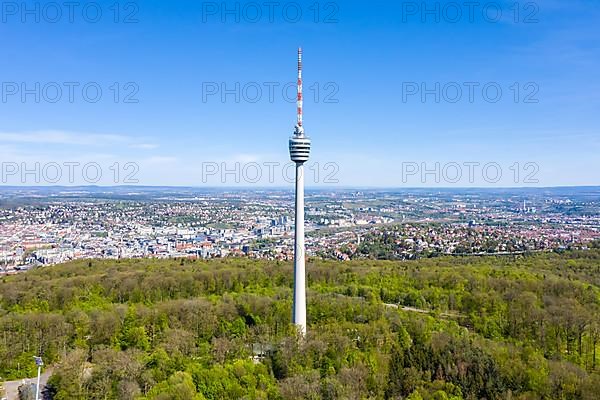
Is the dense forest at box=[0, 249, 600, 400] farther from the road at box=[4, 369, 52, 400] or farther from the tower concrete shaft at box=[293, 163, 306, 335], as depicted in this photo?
the tower concrete shaft at box=[293, 163, 306, 335]

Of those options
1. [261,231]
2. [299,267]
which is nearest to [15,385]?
[299,267]

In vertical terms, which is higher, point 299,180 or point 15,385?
point 299,180

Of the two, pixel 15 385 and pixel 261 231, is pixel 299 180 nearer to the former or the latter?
pixel 15 385

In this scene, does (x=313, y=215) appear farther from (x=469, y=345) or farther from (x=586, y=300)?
(x=469, y=345)

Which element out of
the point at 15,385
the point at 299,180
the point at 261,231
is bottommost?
the point at 261,231

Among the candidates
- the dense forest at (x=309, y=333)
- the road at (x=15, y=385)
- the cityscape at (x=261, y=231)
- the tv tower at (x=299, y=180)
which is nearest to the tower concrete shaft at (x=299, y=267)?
the tv tower at (x=299, y=180)

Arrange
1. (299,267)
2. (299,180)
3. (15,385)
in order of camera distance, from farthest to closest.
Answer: (299,180), (299,267), (15,385)

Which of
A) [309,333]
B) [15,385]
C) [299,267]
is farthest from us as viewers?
[299,267]

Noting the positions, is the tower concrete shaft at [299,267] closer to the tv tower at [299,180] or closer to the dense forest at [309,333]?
the tv tower at [299,180]

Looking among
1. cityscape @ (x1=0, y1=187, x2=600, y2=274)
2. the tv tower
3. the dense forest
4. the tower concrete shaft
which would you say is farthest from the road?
cityscape @ (x1=0, y1=187, x2=600, y2=274)

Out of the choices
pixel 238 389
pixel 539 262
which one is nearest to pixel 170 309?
pixel 238 389
